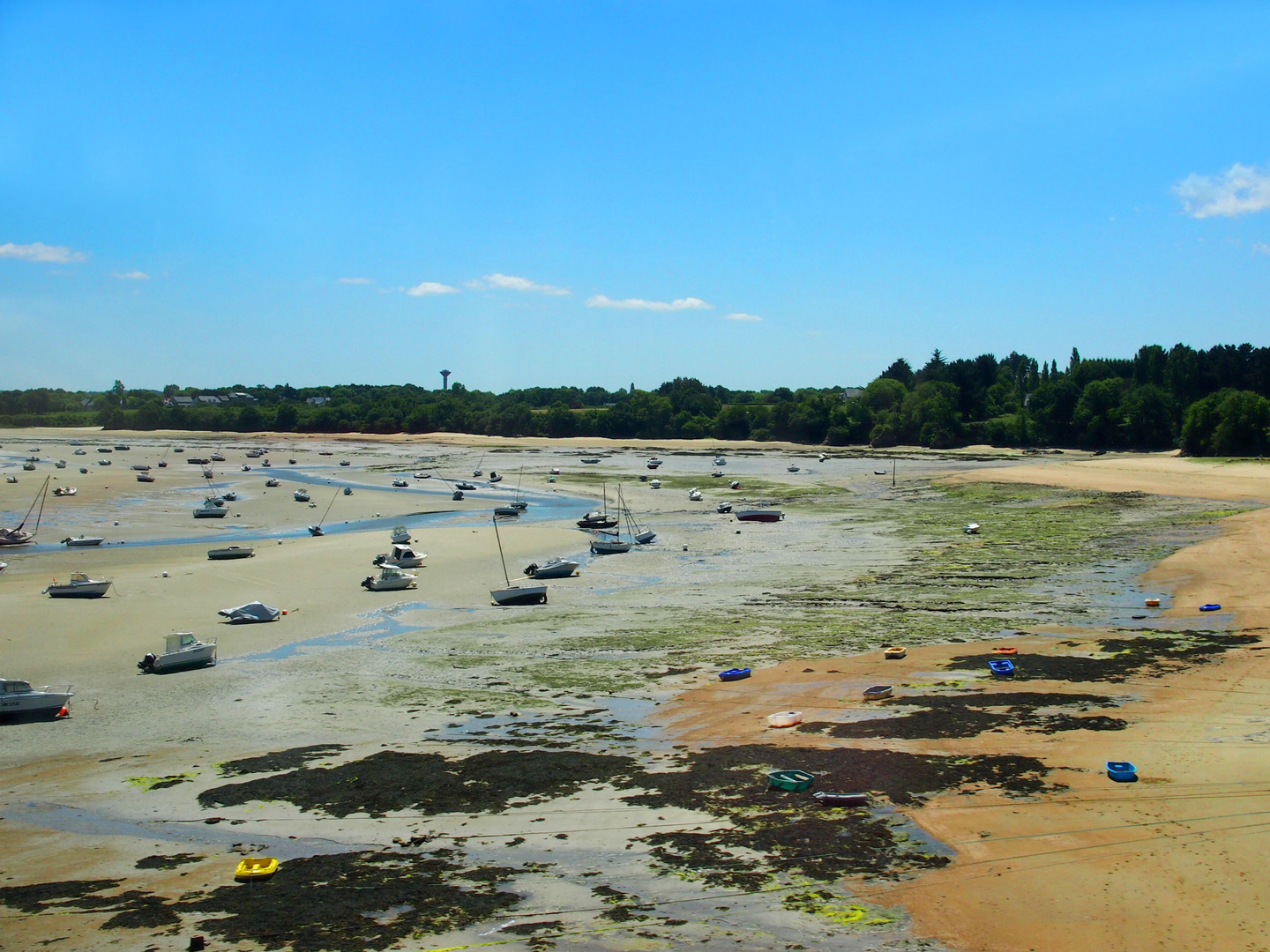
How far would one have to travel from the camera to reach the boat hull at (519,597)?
113 ft

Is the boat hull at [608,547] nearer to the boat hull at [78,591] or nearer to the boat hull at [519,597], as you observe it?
the boat hull at [519,597]

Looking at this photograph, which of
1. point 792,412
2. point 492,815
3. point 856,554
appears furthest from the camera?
point 792,412

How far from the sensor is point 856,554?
44.5 meters

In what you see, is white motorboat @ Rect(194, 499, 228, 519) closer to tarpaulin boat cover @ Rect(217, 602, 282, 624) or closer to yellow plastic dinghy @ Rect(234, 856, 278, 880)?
tarpaulin boat cover @ Rect(217, 602, 282, 624)

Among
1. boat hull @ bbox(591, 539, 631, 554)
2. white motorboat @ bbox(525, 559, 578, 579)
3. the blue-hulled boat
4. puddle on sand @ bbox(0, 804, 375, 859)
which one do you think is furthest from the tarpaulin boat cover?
the blue-hulled boat

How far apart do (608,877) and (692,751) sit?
→ 17.6 feet

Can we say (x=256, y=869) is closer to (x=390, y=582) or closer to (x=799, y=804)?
(x=799, y=804)

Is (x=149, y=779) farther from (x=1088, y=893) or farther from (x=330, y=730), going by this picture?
(x=1088, y=893)

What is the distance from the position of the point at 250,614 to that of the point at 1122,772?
86.0 ft

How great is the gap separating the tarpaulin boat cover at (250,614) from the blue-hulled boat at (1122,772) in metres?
25.6

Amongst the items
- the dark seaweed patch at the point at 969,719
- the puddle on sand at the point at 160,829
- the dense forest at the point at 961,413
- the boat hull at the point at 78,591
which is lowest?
the puddle on sand at the point at 160,829

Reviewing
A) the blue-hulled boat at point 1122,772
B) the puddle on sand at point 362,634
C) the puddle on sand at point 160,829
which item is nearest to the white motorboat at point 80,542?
the puddle on sand at point 362,634

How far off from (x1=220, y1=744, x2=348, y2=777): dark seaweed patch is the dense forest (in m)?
99.8

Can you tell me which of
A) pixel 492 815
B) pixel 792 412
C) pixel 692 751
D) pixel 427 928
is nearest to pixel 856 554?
pixel 692 751
